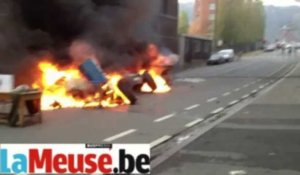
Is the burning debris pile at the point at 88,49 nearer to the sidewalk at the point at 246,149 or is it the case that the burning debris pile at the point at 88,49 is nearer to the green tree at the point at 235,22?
the sidewalk at the point at 246,149

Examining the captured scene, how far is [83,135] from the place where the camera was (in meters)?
8.85

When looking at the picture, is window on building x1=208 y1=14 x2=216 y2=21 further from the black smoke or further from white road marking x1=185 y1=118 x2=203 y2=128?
white road marking x1=185 y1=118 x2=203 y2=128

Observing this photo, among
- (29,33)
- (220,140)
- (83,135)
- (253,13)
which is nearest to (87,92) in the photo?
(29,33)

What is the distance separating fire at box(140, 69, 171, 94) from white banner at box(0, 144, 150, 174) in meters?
12.8

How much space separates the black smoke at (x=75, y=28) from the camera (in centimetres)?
1489

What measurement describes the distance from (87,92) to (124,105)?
998 mm

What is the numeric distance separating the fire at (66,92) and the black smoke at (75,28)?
3.19ft

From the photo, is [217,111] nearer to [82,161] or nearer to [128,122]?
[128,122]

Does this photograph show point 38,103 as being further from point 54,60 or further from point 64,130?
point 54,60

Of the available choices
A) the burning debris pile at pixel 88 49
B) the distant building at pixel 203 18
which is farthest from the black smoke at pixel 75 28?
the distant building at pixel 203 18

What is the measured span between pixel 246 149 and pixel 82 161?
3791 millimetres

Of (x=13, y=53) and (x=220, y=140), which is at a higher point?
(x=13, y=53)

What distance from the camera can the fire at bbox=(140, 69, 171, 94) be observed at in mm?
17859

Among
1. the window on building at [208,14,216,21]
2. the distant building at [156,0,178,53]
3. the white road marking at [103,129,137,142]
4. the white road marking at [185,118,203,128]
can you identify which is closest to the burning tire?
the distant building at [156,0,178,53]
